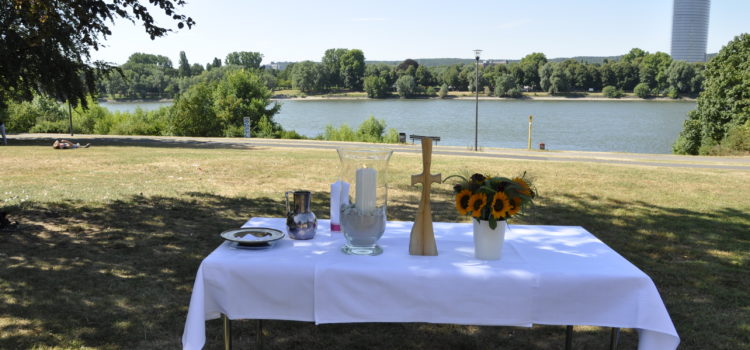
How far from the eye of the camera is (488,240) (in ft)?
8.23

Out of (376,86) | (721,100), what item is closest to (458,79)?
(376,86)

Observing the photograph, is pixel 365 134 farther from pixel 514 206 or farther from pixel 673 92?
pixel 673 92

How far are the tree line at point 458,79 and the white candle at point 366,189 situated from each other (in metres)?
81.4

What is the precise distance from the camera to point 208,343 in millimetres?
3508

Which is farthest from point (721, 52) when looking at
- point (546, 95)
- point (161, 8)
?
point (546, 95)

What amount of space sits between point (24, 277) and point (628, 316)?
15.4ft

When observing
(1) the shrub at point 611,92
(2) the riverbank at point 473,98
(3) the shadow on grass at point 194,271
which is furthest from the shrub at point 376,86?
(3) the shadow on grass at point 194,271

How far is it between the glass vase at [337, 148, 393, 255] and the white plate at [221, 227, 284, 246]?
0.41 meters


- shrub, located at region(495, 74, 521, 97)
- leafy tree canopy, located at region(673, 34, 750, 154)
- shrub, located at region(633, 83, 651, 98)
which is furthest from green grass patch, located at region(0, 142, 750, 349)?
shrub, located at region(633, 83, 651, 98)

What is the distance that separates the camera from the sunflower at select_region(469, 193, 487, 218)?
2389 millimetres

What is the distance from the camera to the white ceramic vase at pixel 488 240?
2.49 metres

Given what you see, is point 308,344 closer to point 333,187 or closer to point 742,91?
point 333,187

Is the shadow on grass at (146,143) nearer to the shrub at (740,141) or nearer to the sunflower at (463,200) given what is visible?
the sunflower at (463,200)

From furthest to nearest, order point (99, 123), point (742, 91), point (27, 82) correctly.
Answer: point (99, 123) → point (742, 91) → point (27, 82)
